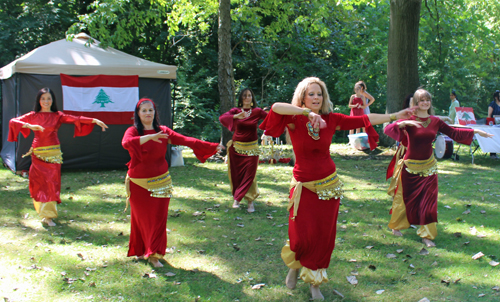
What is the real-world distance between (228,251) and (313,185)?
6.02ft

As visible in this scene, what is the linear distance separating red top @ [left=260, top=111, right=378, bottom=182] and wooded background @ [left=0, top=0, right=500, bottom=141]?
29.3ft

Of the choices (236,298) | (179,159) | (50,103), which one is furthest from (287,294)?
(179,159)

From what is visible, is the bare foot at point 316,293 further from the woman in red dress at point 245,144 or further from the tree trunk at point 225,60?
the tree trunk at point 225,60

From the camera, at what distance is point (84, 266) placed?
4516 millimetres

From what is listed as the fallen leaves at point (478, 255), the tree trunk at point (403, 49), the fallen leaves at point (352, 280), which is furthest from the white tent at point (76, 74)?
the fallen leaves at point (478, 255)

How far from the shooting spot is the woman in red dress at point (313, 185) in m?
3.65

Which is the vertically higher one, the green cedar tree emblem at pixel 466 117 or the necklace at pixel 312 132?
the green cedar tree emblem at pixel 466 117

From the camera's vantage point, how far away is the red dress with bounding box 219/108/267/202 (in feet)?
22.0

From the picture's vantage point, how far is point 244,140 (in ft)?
22.2

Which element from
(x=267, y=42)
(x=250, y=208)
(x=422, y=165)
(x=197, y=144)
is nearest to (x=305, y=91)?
(x=197, y=144)

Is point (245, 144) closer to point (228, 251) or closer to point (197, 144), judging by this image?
point (228, 251)

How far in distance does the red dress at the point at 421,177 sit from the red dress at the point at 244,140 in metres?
2.28

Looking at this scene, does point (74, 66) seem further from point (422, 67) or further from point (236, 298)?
point (422, 67)

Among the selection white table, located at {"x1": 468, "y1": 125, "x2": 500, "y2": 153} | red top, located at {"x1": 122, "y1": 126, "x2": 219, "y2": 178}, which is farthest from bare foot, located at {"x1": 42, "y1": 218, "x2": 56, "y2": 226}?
white table, located at {"x1": 468, "y1": 125, "x2": 500, "y2": 153}
